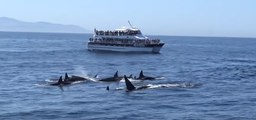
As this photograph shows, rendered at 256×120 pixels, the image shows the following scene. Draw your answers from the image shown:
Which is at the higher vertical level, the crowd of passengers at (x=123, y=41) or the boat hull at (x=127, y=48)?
the crowd of passengers at (x=123, y=41)

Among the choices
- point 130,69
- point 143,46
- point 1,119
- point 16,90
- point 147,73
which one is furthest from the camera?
point 143,46

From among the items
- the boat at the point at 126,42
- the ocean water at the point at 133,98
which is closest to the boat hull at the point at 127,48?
the boat at the point at 126,42

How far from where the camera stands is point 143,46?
14300cm

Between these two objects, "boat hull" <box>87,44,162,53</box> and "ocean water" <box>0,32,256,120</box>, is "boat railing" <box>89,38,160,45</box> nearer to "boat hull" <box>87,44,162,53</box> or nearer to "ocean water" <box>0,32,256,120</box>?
"boat hull" <box>87,44,162,53</box>

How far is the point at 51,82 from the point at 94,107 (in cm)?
2323

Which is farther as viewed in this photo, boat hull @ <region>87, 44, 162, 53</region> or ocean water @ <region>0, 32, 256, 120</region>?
boat hull @ <region>87, 44, 162, 53</region>

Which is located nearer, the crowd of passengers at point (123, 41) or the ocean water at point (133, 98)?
the ocean water at point (133, 98)

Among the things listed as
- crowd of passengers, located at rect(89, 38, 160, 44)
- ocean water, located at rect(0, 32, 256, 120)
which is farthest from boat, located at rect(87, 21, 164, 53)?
ocean water, located at rect(0, 32, 256, 120)

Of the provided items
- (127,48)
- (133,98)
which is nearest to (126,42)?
(127,48)

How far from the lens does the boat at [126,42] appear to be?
144 m

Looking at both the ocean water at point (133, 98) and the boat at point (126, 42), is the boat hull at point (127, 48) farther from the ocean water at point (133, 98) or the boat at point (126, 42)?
the ocean water at point (133, 98)

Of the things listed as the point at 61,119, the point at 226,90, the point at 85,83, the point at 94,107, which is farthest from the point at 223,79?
the point at 61,119

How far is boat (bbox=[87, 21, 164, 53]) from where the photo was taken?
144000 millimetres

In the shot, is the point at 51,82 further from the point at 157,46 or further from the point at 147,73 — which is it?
the point at 157,46
